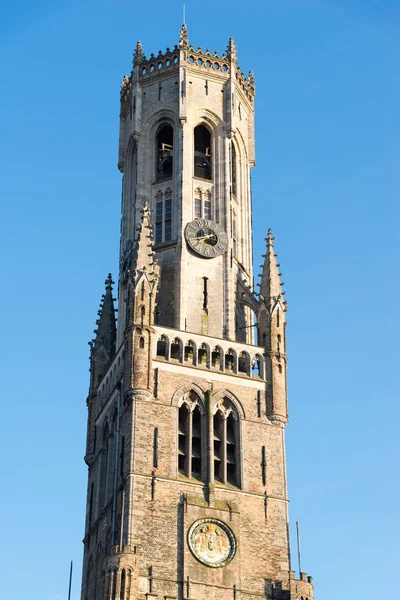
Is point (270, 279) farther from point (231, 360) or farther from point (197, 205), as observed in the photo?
point (197, 205)

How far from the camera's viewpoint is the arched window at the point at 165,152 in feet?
244

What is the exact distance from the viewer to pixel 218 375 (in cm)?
6606

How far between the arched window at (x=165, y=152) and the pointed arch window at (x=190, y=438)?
48.8 ft

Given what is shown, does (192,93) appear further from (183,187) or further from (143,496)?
(143,496)

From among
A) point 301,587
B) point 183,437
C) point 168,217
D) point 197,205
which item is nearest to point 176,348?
point 183,437

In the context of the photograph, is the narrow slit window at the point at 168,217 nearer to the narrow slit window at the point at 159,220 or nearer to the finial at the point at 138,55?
the narrow slit window at the point at 159,220

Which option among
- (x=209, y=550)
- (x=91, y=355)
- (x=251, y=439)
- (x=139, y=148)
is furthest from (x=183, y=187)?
(x=209, y=550)

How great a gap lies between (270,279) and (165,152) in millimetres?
10507

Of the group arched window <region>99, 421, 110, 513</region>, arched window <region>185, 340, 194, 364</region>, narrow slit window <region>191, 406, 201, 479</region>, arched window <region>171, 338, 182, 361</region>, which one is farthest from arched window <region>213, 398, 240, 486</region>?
arched window <region>99, 421, 110, 513</region>

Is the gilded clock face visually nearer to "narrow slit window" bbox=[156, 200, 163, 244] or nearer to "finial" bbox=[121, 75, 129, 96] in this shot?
"narrow slit window" bbox=[156, 200, 163, 244]

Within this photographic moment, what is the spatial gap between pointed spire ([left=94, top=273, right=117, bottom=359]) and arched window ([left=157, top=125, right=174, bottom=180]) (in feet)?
21.7

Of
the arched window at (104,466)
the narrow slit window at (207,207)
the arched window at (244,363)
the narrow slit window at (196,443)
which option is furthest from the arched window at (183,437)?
the narrow slit window at (207,207)

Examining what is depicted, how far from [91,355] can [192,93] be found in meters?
15.8

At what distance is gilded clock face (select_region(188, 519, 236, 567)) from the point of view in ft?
198
